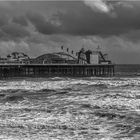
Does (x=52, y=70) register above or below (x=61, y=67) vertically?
below

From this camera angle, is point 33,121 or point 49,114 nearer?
point 33,121

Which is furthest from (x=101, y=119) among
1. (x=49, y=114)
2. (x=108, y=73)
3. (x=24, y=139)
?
(x=108, y=73)

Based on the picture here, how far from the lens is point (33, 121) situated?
17.5m

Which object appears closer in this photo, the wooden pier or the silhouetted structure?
the wooden pier

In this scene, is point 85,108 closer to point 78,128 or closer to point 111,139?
point 78,128

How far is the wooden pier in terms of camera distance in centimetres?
8156

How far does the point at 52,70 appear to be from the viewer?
87438mm

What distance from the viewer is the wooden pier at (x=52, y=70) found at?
81562mm

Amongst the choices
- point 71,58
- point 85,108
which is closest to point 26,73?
point 71,58

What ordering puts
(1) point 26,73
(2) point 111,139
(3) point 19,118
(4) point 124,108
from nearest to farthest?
(2) point 111,139 < (3) point 19,118 < (4) point 124,108 < (1) point 26,73

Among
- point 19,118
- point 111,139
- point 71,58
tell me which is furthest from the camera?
point 71,58

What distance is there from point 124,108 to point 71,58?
315ft

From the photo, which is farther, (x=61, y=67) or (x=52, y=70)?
(x=61, y=67)

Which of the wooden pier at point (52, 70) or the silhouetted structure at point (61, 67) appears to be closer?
the wooden pier at point (52, 70)
